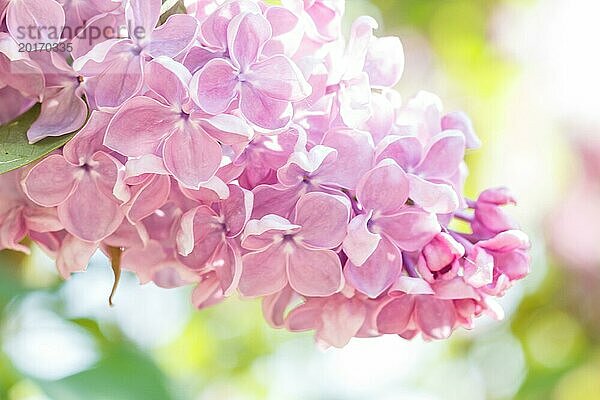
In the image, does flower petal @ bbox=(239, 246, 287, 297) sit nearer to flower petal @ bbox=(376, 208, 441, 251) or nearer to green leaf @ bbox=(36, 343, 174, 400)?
flower petal @ bbox=(376, 208, 441, 251)

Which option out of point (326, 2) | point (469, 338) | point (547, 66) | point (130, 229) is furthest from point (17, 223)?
point (547, 66)

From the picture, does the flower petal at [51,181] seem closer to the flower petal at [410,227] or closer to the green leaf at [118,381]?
the flower petal at [410,227]

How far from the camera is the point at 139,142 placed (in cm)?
48

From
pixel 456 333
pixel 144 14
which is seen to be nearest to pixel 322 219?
pixel 144 14

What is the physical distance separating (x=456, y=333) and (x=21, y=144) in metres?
0.97

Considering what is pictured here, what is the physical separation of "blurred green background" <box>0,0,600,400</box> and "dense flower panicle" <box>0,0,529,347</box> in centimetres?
46

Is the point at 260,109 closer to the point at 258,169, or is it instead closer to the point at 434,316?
the point at 258,169

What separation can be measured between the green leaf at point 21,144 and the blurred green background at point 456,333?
477 mm

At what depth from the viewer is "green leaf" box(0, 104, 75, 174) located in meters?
0.49

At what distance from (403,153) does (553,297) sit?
100 centimetres

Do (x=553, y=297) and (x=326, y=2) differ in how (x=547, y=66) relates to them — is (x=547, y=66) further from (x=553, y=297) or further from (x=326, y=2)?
(x=326, y=2)

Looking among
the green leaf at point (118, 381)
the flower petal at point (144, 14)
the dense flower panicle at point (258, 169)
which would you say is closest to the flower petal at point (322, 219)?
the dense flower panicle at point (258, 169)

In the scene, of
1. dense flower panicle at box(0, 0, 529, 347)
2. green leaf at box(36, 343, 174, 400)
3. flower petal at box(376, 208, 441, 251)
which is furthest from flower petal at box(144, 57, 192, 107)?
green leaf at box(36, 343, 174, 400)

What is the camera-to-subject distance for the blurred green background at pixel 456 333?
3.34ft
